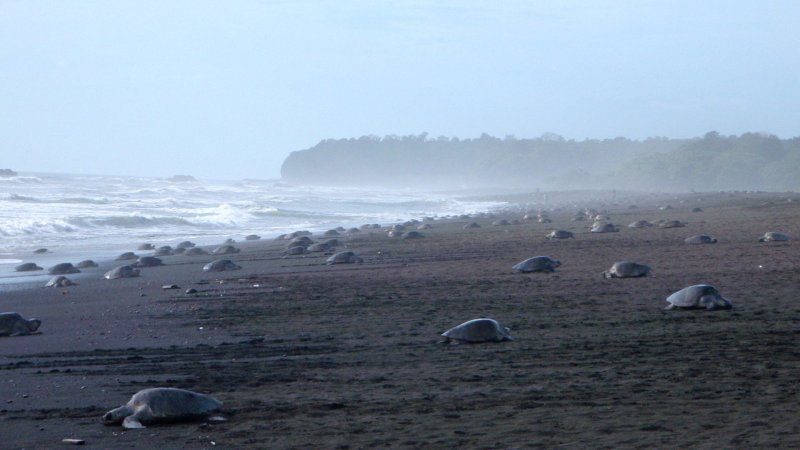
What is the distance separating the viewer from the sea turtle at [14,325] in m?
12.2

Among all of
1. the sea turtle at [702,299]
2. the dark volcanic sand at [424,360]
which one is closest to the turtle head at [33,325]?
the dark volcanic sand at [424,360]

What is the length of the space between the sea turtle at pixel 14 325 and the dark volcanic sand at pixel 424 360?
0.99 feet

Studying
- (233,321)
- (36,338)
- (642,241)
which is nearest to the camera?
(36,338)

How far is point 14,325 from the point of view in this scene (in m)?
12.2

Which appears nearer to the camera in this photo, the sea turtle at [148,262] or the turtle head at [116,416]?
the turtle head at [116,416]

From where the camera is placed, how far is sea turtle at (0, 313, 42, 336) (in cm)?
1220

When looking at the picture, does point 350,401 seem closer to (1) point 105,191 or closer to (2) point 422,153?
(1) point 105,191

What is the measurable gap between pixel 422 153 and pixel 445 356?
18131 cm

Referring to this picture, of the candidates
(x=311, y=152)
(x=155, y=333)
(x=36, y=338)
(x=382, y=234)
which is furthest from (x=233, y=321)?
(x=311, y=152)

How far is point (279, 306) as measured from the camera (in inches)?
565

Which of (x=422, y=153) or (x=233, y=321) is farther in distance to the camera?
(x=422, y=153)

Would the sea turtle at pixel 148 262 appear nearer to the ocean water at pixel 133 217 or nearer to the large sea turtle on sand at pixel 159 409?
the ocean water at pixel 133 217

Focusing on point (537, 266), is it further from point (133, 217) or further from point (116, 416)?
point (133, 217)

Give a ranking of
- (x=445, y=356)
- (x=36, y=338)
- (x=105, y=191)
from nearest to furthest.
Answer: (x=445, y=356) < (x=36, y=338) < (x=105, y=191)
